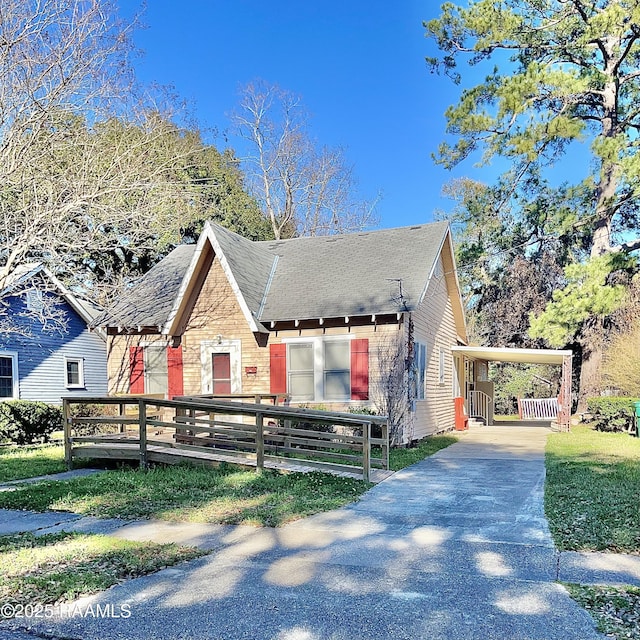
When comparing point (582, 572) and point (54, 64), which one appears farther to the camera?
point (54, 64)

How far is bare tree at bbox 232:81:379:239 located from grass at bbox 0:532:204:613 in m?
27.5

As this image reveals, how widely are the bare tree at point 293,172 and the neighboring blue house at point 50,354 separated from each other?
41.6 ft

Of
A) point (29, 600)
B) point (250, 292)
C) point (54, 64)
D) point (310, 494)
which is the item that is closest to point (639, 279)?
point (250, 292)

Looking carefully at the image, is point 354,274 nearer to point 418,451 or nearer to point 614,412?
point 418,451

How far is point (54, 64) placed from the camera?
10945 millimetres

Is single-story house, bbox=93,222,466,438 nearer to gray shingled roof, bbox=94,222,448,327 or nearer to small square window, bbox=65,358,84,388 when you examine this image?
gray shingled roof, bbox=94,222,448,327

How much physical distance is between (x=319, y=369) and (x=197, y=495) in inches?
265

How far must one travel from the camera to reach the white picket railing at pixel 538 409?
23.1 metres

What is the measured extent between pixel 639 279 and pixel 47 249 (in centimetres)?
2029

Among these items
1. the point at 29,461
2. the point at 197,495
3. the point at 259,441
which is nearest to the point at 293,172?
the point at 29,461

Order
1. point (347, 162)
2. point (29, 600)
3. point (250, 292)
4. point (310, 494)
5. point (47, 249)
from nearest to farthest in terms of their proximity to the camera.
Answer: point (29, 600) < point (310, 494) < point (47, 249) < point (250, 292) < point (347, 162)

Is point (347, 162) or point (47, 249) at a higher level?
point (347, 162)

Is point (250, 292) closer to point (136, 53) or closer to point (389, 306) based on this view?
point (389, 306)

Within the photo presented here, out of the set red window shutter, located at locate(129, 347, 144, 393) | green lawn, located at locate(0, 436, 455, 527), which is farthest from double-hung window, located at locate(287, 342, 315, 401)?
green lawn, located at locate(0, 436, 455, 527)
